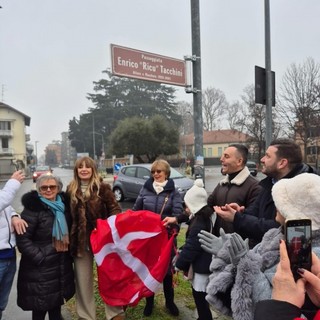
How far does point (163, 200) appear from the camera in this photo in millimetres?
3979

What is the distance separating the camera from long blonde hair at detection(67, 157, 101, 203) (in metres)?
3.50

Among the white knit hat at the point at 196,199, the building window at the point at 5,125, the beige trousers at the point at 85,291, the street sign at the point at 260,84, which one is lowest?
the beige trousers at the point at 85,291

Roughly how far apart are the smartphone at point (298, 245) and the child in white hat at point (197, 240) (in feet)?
5.31

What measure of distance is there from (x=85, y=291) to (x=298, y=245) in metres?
2.80

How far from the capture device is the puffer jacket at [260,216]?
97.8 inches

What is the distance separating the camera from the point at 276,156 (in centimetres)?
274

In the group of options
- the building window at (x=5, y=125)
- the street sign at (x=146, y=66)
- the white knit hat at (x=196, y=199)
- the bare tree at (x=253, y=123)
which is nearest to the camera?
the white knit hat at (x=196, y=199)

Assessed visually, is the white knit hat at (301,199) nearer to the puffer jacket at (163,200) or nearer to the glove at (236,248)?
the glove at (236,248)

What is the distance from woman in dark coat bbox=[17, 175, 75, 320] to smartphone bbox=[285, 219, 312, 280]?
93.0 inches

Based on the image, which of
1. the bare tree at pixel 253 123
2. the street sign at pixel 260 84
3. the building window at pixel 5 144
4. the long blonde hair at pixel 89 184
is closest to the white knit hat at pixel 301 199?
the long blonde hair at pixel 89 184

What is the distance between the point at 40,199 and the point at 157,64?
10.9 feet

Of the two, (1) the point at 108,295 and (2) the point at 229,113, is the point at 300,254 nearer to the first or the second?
(1) the point at 108,295

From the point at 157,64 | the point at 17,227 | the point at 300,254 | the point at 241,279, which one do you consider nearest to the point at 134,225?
the point at 17,227

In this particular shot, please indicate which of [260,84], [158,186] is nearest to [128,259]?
[158,186]
